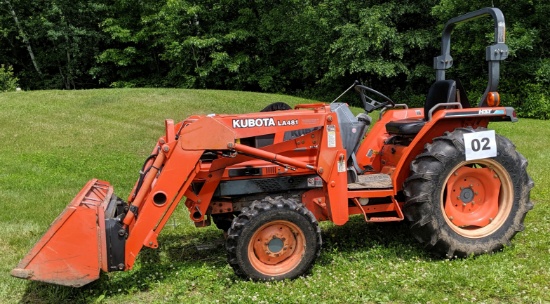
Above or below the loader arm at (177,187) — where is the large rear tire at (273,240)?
below

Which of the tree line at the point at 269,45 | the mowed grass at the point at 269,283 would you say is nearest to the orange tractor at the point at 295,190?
the mowed grass at the point at 269,283

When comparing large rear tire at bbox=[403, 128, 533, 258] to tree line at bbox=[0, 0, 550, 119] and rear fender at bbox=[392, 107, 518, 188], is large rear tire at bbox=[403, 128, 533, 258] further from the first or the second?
tree line at bbox=[0, 0, 550, 119]

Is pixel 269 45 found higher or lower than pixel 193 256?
higher

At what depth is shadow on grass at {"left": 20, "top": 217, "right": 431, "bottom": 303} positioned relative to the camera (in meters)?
3.98

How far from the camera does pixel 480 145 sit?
14.7 ft

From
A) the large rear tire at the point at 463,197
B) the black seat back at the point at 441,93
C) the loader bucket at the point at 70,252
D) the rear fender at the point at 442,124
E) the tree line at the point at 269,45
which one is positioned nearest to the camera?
the loader bucket at the point at 70,252

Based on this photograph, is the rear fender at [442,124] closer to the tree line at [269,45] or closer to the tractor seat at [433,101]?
the tractor seat at [433,101]

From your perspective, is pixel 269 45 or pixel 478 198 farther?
pixel 269 45

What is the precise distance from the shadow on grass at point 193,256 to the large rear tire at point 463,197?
1.23ft

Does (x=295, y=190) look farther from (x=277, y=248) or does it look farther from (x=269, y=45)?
(x=269, y=45)

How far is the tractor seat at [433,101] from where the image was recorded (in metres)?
4.96

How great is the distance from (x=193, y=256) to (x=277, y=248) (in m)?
1.15

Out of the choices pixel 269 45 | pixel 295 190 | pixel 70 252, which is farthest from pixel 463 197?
pixel 269 45

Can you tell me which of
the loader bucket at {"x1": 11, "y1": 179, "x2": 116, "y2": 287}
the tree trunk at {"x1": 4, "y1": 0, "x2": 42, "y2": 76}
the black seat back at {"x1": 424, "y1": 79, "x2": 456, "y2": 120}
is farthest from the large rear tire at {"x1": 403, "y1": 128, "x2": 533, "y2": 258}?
the tree trunk at {"x1": 4, "y1": 0, "x2": 42, "y2": 76}
